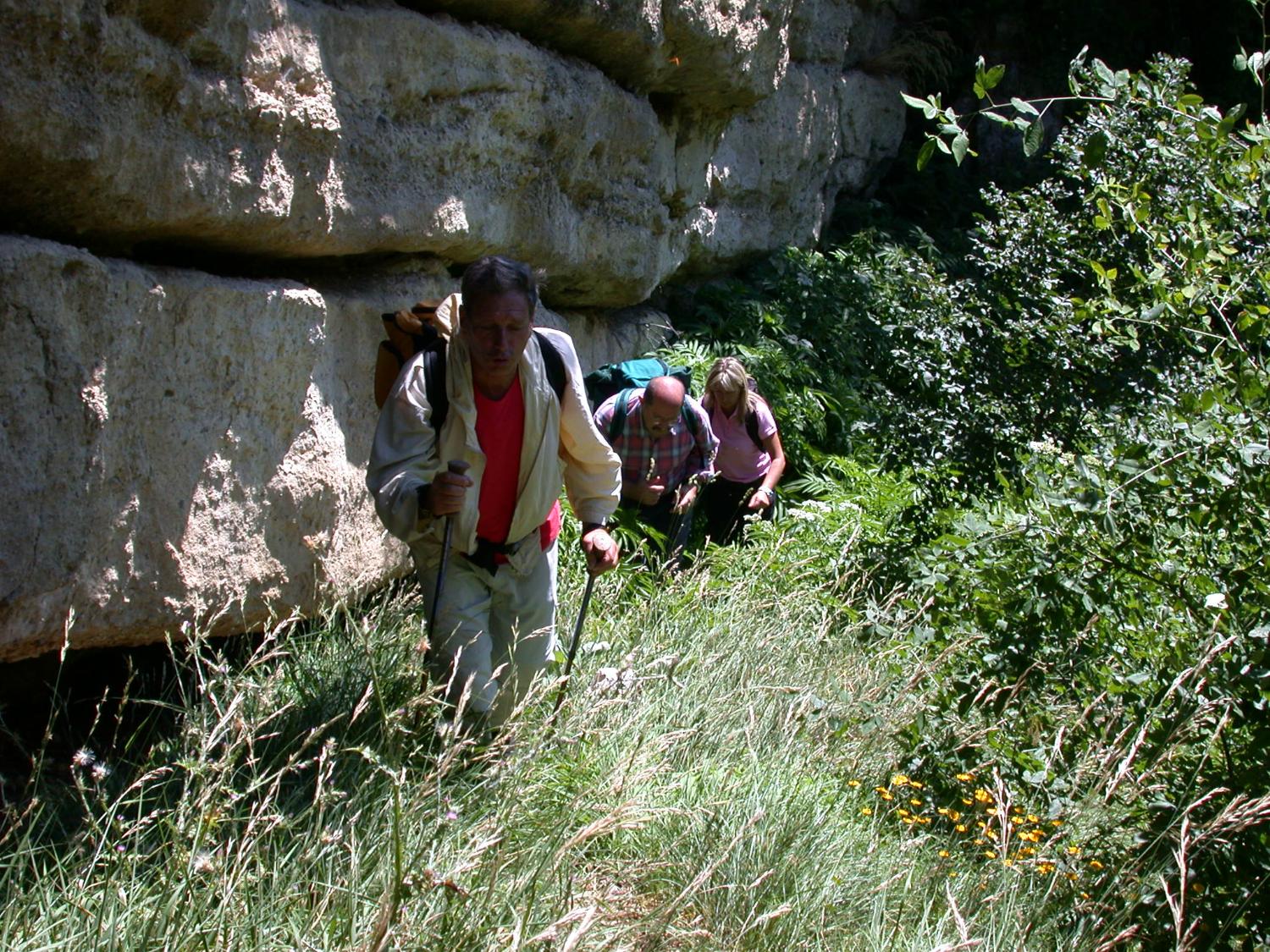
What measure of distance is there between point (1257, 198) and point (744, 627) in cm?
279

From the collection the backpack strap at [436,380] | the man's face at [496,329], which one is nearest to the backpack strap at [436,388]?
the backpack strap at [436,380]

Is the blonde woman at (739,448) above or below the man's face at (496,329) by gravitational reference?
below

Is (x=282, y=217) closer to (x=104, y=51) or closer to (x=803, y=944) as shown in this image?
(x=104, y=51)

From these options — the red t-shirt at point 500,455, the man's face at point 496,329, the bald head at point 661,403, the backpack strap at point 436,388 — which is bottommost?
the bald head at point 661,403

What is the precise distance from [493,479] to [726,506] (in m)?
4.11

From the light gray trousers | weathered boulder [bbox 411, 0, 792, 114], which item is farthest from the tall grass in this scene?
weathered boulder [bbox 411, 0, 792, 114]

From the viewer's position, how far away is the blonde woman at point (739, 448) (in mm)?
8281

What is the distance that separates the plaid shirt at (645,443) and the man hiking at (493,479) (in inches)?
93.6

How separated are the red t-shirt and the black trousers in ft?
12.9

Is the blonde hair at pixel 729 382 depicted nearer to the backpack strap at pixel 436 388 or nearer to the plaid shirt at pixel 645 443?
the plaid shirt at pixel 645 443

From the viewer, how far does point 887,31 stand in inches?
531

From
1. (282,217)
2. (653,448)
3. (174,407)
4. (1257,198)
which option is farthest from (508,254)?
(1257,198)

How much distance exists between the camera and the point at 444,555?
4.26 metres

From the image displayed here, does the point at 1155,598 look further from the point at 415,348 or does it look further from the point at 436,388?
the point at 415,348
